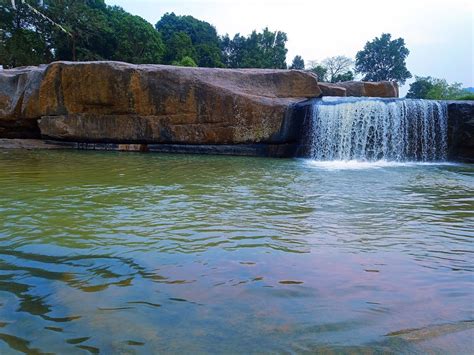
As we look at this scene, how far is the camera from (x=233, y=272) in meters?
2.79

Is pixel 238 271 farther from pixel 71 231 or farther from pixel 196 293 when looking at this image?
pixel 71 231

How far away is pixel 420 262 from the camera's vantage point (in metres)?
3.03

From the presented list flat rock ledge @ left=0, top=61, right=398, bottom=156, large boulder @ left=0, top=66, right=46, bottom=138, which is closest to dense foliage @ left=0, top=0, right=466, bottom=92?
large boulder @ left=0, top=66, right=46, bottom=138

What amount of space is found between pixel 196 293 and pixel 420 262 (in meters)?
1.64

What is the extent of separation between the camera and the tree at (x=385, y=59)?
54562 mm

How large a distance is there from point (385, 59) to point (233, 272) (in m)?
58.1

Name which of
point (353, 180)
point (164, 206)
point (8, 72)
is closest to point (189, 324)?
point (164, 206)

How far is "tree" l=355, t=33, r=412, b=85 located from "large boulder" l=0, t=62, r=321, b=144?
4541 centimetres

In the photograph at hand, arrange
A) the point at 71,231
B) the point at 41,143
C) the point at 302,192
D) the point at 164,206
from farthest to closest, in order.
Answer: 1. the point at 41,143
2. the point at 302,192
3. the point at 164,206
4. the point at 71,231

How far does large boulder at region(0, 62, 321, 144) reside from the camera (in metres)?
13.3

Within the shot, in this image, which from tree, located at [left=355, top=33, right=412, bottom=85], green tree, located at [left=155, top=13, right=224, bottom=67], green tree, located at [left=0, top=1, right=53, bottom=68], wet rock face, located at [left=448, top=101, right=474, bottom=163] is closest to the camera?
wet rock face, located at [left=448, top=101, right=474, bottom=163]

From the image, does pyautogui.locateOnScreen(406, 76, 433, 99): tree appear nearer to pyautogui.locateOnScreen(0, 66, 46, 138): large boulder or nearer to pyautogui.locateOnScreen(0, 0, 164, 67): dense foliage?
pyautogui.locateOnScreen(0, 0, 164, 67): dense foliage

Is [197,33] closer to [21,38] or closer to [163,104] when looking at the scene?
[21,38]

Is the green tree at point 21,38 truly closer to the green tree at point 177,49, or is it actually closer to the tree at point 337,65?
the green tree at point 177,49
